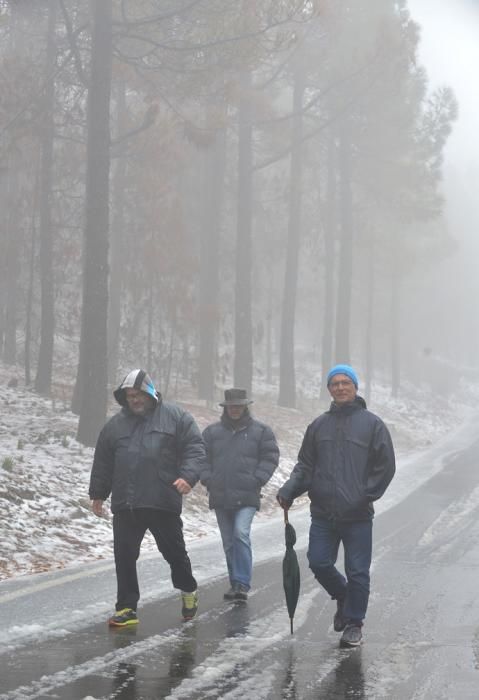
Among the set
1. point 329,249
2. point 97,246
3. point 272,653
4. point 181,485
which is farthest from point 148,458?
point 329,249

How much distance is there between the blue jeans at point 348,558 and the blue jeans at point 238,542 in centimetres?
150

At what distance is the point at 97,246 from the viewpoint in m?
16.5

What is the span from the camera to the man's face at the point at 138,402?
752 cm

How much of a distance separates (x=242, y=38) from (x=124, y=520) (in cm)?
1212

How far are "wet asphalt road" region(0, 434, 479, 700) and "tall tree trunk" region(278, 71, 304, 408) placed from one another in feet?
65.4

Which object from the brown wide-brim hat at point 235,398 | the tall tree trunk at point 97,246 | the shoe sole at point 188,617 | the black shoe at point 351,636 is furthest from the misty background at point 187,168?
the black shoe at point 351,636

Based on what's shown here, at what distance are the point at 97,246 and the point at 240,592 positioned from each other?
29.6 ft

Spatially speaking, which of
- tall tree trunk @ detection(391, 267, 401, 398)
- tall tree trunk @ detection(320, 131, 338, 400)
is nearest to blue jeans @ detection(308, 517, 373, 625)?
tall tree trunk @ detection(320, 131, 338, 400)

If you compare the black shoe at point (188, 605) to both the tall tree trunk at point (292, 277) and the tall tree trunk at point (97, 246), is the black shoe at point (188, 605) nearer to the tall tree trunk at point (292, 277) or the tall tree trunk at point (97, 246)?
the tall tree trunk at point (97, 246)

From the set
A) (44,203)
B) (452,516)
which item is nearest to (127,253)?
(44,203)

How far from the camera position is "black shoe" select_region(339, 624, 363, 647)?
684 cm

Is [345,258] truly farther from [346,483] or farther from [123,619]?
[123,619]

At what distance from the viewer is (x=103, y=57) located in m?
16.8

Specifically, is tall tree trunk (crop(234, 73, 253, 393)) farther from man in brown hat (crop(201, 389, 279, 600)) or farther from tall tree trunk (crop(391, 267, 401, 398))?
tall tree trunk (crop(391, 267, 401, 398))
